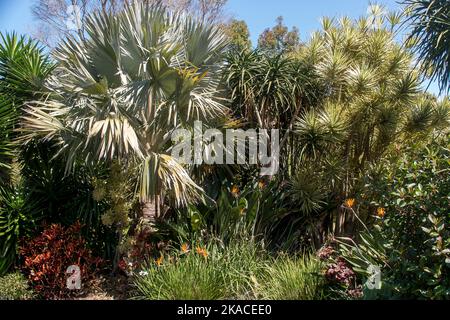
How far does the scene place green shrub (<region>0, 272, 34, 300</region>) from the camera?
19.1 ft

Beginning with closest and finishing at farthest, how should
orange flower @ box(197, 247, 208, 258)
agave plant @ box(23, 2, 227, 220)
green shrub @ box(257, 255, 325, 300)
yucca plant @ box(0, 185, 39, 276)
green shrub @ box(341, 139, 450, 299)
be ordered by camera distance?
green shrub @ box(341, 139, 450, 299) < green shrub @ box(257, 255, 325, 300) < orange flower @ box(197, 247, 208, 258) < agave plant @ box(23, 2, 227, 220) < yucca plant @ box(0, 185, 39, 276)

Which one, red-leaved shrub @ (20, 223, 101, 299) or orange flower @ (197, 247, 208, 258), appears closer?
orange flower @ (197, 247, 208, 258)

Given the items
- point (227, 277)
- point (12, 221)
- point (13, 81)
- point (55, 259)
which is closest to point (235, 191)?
point (227, 277)

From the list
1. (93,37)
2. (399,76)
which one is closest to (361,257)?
(399,76)

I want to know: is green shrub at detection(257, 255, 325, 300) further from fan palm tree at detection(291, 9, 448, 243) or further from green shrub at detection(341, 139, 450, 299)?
fan palm tree at detection(291, 9, 448, 243)

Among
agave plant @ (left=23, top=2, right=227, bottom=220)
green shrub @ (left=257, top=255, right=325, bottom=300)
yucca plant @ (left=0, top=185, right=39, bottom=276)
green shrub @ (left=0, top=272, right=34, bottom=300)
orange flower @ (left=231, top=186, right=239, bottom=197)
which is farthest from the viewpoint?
orange flower @ (left=231, top=186, right=239, bottom=197)

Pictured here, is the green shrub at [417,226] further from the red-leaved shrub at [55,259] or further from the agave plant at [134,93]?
the red-leaved shrub at [55,259]

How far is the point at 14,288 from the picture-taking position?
5.96 meters

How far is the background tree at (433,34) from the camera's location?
596 cm

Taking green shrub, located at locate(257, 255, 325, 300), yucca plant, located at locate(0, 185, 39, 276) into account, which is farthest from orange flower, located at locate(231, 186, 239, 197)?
yucca plant, located at locate(0, 185, 39, 276)

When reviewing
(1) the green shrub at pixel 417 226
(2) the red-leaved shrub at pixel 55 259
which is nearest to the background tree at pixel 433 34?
(1) the green shrub at pixel 417 226

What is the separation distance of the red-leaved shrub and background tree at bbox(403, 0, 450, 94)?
567cm

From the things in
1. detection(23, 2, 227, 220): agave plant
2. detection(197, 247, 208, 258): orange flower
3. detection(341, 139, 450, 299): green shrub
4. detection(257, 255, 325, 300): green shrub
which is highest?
detection(23, 2, 227, 220): agave plant

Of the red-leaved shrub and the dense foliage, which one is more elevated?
the dense foliage
